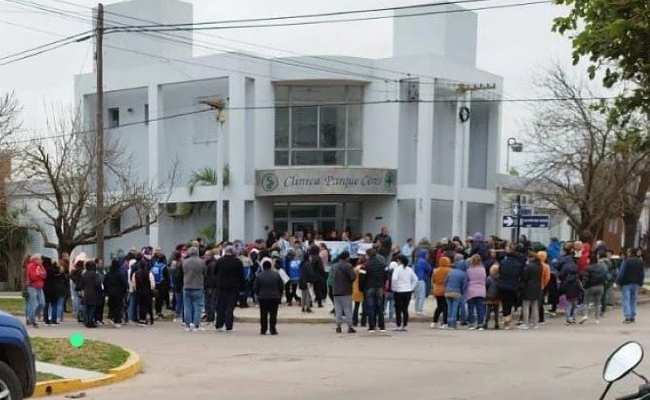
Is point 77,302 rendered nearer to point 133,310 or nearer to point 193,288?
point 133,310

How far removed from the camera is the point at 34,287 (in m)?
19.6

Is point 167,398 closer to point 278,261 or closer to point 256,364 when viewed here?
point 256,364

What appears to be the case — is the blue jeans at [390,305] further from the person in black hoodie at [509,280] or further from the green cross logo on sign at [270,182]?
the green cross logo on sign at [270,182]

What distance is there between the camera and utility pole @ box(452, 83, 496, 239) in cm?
3912

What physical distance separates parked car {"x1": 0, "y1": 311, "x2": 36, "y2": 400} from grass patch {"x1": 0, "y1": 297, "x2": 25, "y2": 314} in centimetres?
1750

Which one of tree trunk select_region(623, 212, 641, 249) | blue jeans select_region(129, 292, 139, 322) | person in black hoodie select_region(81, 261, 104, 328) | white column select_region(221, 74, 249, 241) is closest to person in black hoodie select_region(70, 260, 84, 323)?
person in black hoodie select_region(81, 261, 104, 328)

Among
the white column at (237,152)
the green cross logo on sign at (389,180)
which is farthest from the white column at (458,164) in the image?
the white column at (237,152)

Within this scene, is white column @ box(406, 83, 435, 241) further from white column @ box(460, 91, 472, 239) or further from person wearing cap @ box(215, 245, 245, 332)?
person wearing cap @ box(215, 245, 245, 332)

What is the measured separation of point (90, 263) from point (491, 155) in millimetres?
26536

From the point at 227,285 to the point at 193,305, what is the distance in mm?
1210

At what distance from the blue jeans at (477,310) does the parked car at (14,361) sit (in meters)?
12.7

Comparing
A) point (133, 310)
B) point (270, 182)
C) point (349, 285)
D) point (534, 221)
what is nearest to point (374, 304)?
point (349, 285)

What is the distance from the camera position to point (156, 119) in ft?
130

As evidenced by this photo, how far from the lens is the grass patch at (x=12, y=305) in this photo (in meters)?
24.2
